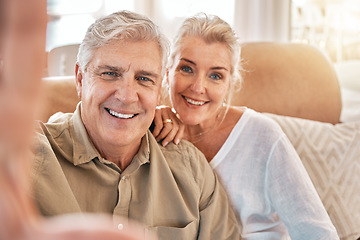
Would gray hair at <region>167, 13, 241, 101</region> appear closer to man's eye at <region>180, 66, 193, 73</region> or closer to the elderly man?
man's eye at <region>180, 66, 193, 73</region>

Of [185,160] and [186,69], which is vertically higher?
[186,69]

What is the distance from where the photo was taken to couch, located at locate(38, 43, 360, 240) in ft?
6.18

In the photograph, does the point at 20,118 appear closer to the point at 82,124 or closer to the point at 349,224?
the point at 82,124

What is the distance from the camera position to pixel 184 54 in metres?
1.53

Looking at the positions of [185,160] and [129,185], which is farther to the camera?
[185,160]

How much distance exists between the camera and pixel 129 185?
121cm

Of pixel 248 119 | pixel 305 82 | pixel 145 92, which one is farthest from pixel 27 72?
pixel 305 82

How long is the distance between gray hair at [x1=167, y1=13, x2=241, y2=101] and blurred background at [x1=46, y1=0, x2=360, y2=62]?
171 centimetres

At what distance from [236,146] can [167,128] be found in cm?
30

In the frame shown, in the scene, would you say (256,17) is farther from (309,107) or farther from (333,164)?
(333,164)

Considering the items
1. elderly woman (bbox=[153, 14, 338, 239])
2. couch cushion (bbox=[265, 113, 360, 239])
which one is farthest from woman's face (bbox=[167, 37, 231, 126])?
couch cushion (bbox=[265, 113, 360, 239])

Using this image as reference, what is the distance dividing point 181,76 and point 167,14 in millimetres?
2033

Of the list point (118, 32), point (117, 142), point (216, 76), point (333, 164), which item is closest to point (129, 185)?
point (117, 142)

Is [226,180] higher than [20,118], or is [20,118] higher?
[20,118]
